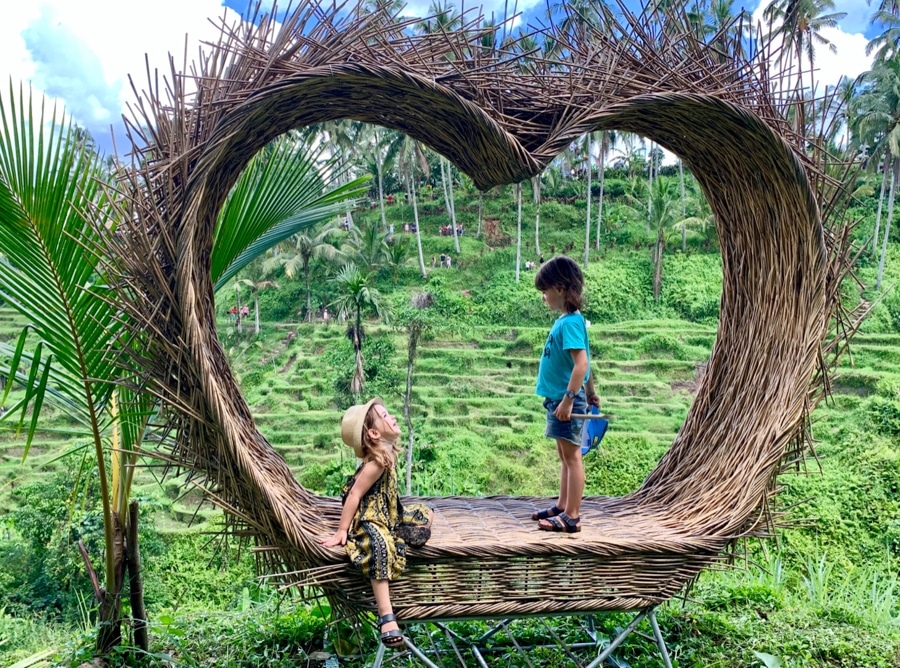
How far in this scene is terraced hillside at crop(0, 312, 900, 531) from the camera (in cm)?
1468

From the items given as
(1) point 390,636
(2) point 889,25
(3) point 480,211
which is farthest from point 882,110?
(1) point 390,636

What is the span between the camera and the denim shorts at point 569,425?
2.46 m

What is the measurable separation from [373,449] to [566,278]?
925mm

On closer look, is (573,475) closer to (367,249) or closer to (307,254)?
(367,249)

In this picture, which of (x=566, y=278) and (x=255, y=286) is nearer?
(x=566, y=278)

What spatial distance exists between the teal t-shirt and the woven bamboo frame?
521 mm

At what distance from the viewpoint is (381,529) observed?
6.90ft

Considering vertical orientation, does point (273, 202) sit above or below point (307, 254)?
below

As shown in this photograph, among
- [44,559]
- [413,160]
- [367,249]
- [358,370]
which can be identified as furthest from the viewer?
[413,160]

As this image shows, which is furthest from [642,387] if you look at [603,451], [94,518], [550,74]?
[550,74]

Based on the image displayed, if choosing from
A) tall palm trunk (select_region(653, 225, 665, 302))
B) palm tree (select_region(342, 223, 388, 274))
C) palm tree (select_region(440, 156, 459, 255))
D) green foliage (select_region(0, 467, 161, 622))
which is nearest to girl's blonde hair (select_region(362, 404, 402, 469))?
green foliage (select_region(0, 467, 161, 622))

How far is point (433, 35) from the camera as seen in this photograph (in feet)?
7.14

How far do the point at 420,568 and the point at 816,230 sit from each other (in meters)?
1.83

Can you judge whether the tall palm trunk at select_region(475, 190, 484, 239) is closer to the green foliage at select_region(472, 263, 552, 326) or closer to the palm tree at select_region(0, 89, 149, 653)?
the green foliage at select_region(472, 263, 552, 326)
